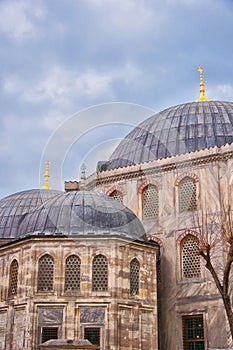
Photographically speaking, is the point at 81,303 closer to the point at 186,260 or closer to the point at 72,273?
the point at 72,273

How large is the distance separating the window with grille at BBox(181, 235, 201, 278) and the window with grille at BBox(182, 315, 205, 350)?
2.03 meters

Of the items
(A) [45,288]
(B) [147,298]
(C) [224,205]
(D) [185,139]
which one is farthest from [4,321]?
(D) [185,139]

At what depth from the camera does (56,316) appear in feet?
72.1

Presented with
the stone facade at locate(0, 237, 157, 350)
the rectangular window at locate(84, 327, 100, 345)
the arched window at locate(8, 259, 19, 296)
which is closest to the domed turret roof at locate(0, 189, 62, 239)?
the arched window at locate(8, 259, 19, 296)

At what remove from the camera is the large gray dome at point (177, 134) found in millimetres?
29297

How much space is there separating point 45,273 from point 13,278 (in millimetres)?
1979

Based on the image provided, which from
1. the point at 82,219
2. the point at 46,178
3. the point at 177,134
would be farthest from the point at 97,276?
the point at 46,178

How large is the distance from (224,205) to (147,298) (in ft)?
19.8

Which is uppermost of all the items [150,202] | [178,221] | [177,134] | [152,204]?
[177,134]

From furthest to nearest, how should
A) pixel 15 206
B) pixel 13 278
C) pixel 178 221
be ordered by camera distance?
pixel 15 206 → pixel 178 221 → pixel 13 278

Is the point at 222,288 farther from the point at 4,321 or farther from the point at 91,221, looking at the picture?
the point at 4,321

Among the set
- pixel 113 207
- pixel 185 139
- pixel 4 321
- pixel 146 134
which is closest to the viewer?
pixel 4 321

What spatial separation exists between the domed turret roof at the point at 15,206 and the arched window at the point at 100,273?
10.2m

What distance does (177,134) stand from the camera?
30.0 m
